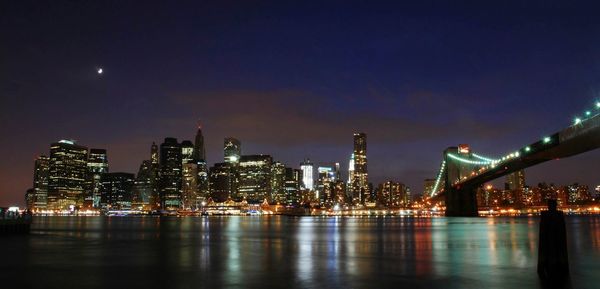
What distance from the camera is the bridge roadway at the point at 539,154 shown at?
202ft

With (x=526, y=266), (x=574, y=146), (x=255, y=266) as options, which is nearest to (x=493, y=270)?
(x=526, y=266)

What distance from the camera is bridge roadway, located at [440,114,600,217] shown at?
61.6m

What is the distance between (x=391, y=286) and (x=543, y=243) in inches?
270

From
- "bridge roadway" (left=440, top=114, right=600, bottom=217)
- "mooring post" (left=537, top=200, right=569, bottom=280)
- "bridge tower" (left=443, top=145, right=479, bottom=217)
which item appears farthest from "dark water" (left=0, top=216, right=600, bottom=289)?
"bridge tower" (left=443, top=145, right=479, bottom=217)

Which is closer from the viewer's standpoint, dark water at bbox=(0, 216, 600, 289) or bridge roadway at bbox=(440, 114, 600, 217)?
dark water at bbox=(0, 216, 600, 289)

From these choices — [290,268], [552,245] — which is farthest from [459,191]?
[552,245]

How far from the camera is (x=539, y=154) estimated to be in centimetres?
8188

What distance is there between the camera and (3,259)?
119 feet

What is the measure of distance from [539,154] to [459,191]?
66.3 m

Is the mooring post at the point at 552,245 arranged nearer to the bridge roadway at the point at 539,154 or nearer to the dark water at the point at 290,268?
the dark water at the point at 290,268

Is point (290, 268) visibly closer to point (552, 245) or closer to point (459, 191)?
point (552, 245)

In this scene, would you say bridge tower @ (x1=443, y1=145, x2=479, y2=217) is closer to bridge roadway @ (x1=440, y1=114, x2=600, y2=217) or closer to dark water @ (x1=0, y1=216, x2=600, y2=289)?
bridge roadway @ (x1=440, y1=114, x2=600, y2=217)

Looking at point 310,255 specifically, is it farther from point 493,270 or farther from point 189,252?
point 493,270

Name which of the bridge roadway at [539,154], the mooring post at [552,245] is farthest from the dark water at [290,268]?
the bridge roadway at [539,154]
